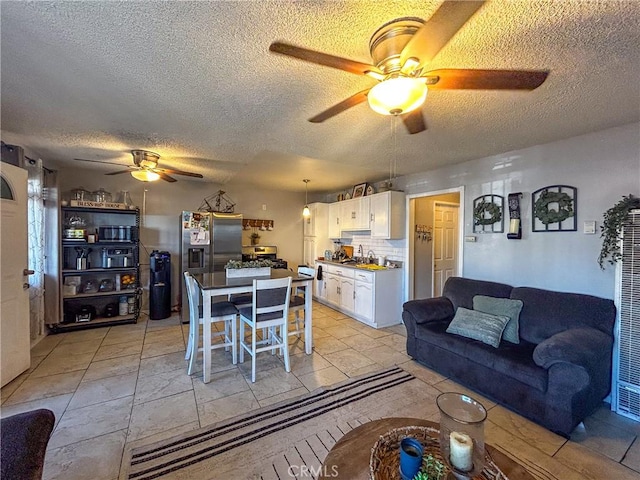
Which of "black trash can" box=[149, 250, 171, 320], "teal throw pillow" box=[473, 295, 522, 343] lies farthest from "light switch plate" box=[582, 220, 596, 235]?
"black trash can" box=[149, 250, 171, 320]

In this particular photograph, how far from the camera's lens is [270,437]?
6.42ft

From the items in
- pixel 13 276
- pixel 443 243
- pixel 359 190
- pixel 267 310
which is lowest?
pixel 267 310

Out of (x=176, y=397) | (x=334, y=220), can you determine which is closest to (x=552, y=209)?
(x=334, y=220)

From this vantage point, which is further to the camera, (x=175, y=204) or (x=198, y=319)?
(x=175, y=204)

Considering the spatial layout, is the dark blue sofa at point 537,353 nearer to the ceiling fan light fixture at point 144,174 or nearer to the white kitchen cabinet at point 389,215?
the white kitchen cabinet at point 389,215

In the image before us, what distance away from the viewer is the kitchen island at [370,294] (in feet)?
14.1

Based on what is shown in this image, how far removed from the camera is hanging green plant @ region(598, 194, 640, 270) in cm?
227

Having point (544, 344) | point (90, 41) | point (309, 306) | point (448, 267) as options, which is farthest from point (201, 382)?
point (448, 267)

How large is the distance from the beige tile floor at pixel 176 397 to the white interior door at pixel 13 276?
0.75 ft

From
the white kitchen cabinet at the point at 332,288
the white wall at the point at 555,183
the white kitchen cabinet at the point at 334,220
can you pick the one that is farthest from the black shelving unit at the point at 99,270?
the white wall at the point at 555,183

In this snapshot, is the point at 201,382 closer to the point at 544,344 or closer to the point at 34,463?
the point at 34,463

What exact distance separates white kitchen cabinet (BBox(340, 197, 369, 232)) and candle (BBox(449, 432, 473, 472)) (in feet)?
13.2

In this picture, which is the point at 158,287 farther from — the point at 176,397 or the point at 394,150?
the point at 394,150

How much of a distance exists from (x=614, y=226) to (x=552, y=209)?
635mm
